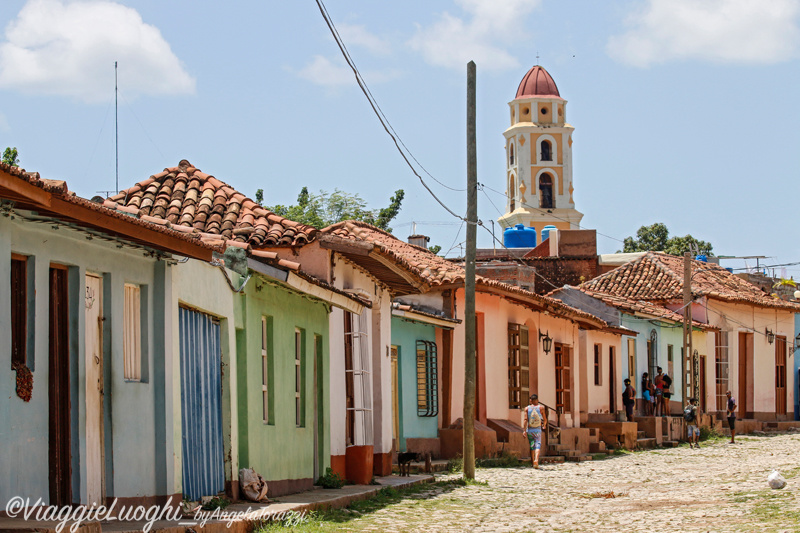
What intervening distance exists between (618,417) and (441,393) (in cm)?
1125

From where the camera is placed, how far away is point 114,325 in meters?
9.73

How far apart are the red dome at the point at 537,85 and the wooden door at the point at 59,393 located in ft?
233

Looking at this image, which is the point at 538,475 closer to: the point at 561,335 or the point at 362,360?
the point at 362,360

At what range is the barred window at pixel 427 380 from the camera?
21875 millimetres

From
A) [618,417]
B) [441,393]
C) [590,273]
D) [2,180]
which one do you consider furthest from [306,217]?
[2,180]

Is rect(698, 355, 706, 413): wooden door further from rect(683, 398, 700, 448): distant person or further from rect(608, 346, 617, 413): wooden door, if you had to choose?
rect(683, 398, 700, 448): distant person

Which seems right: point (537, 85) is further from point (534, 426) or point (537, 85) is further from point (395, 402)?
point (395, 402)

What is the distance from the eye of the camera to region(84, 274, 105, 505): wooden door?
30.5ft

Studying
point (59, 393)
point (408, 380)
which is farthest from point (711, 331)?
point (59, 393)

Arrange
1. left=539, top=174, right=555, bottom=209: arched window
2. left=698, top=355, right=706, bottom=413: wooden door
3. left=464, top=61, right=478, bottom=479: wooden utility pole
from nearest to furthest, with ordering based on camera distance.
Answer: left=464, top=61, right=478, bottom=479: wooden utility pole < left=698, top=355, right=706, bottom=413: wooden door < left=539, top=174, right=555, bottom=209: arched window

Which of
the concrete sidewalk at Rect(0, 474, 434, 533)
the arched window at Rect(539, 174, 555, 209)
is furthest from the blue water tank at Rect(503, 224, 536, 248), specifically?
the concrete sidewalk at Rect(0, 474, 434, 533)

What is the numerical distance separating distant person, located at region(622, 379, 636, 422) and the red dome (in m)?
47.4

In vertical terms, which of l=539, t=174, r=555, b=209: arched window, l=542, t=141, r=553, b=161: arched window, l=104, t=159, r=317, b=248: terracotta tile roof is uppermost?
l=542, t=141, r=553, b=161: arched window

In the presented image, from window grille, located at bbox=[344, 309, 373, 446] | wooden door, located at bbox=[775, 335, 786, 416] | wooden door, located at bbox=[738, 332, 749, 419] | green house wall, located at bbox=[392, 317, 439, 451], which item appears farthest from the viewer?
wooden door, located at bbox=[775, 335, 786, 416]
